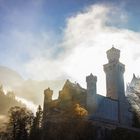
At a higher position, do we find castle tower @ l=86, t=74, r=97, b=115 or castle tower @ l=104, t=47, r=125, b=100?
castle tower @ l=104, t=47, r=125, b=100

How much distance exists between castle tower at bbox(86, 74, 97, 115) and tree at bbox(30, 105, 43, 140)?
13.9 meters

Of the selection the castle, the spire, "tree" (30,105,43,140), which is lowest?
"tree" (30,105,43,140)

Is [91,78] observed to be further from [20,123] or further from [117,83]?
[20,123]

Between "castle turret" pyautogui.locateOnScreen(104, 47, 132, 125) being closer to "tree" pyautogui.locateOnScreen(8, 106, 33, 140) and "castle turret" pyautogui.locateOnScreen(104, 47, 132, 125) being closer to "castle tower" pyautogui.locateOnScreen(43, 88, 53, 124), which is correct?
"castle tower" pyautogui.locateOnScreen(43, 88, 53, 124)

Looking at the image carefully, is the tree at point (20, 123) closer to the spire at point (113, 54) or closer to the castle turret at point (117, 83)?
the castle turret at point (117, 83)

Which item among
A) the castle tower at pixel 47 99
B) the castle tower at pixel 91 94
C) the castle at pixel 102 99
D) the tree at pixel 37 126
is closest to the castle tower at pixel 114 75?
the castle at pixel 102 99

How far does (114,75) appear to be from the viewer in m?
74.2

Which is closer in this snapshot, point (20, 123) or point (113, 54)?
point (20, 123)

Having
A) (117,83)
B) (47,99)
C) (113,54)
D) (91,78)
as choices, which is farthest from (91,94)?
(113,54)

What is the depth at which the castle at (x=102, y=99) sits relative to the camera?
208 ft

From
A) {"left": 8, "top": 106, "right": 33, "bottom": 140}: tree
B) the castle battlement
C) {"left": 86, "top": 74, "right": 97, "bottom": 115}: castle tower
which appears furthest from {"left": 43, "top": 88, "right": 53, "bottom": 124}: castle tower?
the castle battlement

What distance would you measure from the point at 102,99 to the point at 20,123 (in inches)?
795

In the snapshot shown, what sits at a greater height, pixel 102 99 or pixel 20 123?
pixel 102 99

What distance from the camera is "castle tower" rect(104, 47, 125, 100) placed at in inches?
2864
